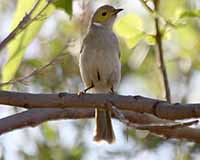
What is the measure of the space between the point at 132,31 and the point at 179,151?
1.26 metres

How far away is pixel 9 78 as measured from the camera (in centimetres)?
313

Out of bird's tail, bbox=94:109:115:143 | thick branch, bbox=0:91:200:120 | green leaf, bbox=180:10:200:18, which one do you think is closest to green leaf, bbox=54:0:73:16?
thick branch, bbox=0:91:200:120

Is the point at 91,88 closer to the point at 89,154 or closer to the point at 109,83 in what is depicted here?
the point at 109,83

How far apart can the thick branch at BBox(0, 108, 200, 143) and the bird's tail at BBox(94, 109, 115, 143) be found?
1000 mm

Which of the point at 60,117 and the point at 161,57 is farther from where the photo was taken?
the point at 161,57

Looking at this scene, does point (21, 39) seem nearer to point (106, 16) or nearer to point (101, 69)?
point (101, 69)

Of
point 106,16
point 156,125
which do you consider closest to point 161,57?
point 156,125

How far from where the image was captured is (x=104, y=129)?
472 cm

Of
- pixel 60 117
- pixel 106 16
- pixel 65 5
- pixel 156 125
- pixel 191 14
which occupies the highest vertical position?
pixel 65 5

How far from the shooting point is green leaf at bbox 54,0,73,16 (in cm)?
302

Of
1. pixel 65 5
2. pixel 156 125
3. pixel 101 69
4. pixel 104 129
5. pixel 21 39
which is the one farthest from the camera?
pixel 101 69

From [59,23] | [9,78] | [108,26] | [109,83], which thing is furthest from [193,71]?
[9,78]

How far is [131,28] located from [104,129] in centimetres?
127

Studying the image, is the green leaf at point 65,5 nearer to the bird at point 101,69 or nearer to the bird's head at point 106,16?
the bird at point 101,69
